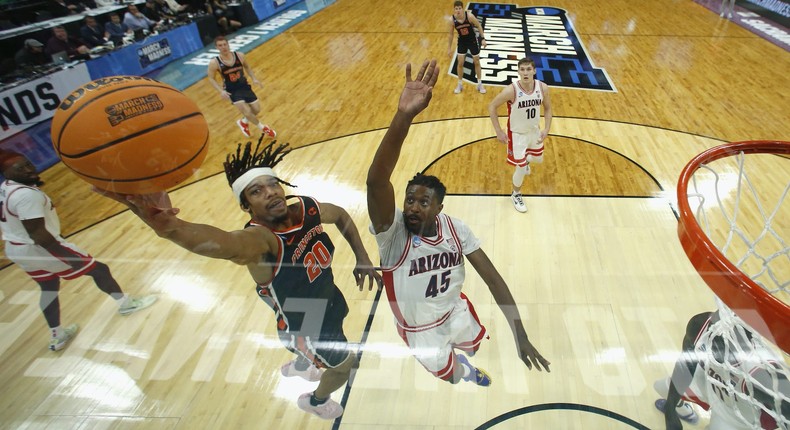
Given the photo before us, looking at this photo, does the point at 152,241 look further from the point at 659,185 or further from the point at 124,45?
the point at 124,45

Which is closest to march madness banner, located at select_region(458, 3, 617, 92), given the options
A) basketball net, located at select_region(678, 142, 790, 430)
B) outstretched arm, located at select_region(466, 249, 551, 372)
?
basketball net, located at select_region(678, 142, 790, 430)

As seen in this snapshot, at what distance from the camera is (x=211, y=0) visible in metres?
8.52

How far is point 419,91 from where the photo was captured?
1.25 metres

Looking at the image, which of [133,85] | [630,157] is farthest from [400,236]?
[630,157]

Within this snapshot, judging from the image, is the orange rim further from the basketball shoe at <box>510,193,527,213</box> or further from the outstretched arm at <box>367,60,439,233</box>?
the basketball shoe at <box>510,193,527,213</box>

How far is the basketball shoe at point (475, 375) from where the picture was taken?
226 centimetres

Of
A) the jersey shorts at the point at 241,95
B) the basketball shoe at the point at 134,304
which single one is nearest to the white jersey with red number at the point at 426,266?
the basketball shoe at the point at 134,304

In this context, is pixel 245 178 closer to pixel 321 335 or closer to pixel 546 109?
pixel 321 335

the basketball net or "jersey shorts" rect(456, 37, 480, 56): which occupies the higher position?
"jersey shorts" rect(456, 37, 480, 56)

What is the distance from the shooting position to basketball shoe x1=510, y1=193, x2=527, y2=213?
139 inches

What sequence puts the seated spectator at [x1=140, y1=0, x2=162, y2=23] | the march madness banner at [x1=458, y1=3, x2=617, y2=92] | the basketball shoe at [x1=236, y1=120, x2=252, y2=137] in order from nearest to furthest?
the basketball shoe at [x1=236, y1=120, x2=252, y2=137] < the march madness banner at [x1=458, y1=3, x2=617, y2=92] < the seated spectator at [x1=140, y1=0, x2=162, y2=23]

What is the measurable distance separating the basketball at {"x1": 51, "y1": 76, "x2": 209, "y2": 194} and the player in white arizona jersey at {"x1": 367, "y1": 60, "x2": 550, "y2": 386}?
66 cm

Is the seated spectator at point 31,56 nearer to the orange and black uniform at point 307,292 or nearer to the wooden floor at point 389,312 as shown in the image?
the wooden floor at point 389,312

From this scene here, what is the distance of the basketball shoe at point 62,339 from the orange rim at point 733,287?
10.2ft
